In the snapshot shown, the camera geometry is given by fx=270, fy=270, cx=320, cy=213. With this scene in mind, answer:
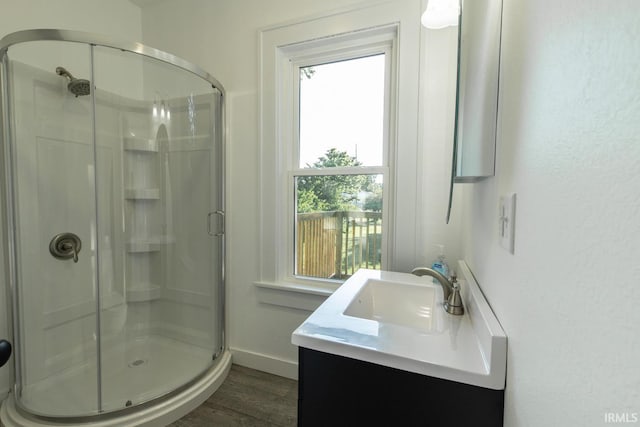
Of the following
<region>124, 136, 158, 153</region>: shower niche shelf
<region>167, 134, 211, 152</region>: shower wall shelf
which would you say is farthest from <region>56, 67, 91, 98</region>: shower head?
<region>167, 134, 211, 152</region>: shower wall shelf

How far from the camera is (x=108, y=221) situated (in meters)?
1.63

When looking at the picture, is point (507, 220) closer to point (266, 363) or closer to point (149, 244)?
point (266, 363)

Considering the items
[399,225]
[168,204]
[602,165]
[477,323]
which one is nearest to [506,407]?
[477,323]

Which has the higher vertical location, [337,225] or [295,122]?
[295,122]

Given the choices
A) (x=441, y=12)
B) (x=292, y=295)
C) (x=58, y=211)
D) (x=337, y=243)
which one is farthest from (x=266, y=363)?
(x=441, y=12)

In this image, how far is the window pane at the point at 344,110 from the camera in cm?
163

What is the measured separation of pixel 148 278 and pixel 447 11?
2172 millimetres

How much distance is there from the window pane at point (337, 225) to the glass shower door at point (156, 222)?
598 mm

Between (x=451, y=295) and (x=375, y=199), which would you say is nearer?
(x=451, y=295)

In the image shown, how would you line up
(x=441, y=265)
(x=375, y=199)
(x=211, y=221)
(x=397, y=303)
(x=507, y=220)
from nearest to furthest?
(x=507, y=220), (x=397, y=303), (x=441, y=265), (x=375, y=199), (x=211, y=221)

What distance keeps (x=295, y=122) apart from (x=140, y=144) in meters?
0.99

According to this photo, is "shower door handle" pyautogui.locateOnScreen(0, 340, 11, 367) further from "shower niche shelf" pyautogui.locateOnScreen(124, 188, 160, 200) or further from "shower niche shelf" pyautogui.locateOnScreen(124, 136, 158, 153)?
"shower niche shelf" pyautogui.locateOnScreen(124, 136, 158, 153)

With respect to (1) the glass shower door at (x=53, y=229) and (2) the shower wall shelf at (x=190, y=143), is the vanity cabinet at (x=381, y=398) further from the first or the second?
(2) the shower wall shelf at (x=190, y=143)

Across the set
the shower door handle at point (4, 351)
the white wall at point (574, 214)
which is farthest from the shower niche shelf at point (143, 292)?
the white wall at point (574, 214)
